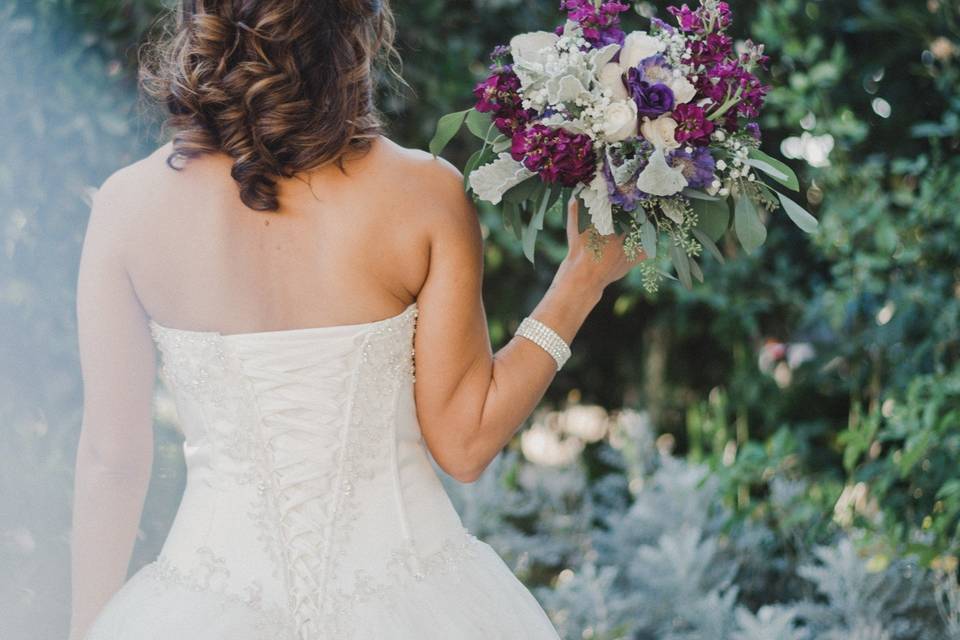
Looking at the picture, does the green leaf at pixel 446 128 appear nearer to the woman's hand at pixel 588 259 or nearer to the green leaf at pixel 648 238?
the woman's hand at pixel 588 259

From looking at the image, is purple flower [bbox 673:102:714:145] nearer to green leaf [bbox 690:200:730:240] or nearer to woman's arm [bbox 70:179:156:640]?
green leaf [bbox 690:200:730:240]

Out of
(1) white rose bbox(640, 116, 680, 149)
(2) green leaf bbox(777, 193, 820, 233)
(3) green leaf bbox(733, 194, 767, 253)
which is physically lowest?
(2) green leaf bbox(777, 193, 820, 233)

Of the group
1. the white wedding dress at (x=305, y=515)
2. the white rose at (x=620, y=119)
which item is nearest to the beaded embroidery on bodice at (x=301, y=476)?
the white wedding dress at (x=305, y=515)

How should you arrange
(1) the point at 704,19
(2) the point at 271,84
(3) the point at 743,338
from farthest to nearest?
(3) the point at 743,338
(1) the point at 704,19
(2) the point at 271,84

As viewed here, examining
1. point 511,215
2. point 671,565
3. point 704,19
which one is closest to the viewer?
point 704,19

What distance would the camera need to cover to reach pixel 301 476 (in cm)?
180

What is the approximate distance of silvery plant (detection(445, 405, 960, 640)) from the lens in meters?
3.06

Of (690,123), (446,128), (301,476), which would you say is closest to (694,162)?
(690,123)

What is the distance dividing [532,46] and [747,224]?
44 centimetres

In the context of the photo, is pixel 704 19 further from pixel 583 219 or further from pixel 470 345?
pixel 470 345

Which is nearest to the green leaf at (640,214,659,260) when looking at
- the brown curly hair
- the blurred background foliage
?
the brown curly hair

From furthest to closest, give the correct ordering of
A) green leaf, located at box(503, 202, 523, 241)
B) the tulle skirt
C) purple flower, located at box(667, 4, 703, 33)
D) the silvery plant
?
1. the silvery plant
2. green leaf, located at box(503, 202, 523, 241)
3. purple flower, located at box(667, 4, 703, 33)
4. the tulle skirt

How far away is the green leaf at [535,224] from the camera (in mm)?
1844

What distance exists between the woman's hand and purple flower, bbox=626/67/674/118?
20 cm
